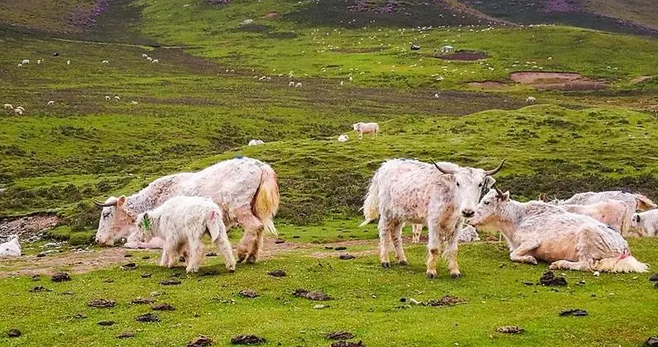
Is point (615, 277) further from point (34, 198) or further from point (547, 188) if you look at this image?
point (34, 198)

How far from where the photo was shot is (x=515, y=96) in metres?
88.9

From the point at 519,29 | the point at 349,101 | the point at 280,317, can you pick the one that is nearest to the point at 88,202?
the point at 280,317

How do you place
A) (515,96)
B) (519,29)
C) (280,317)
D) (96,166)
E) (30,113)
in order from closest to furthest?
(280,317) → (96,166) → (30,113) → (515,96) → (519,29)

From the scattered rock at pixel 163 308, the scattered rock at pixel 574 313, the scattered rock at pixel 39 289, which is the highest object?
the scattered rock at pixel 574 313

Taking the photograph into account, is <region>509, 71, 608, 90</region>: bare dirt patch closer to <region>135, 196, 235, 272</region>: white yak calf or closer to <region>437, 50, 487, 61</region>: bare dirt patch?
<region>437, 50, 487, 61</region>: bare dirt patch

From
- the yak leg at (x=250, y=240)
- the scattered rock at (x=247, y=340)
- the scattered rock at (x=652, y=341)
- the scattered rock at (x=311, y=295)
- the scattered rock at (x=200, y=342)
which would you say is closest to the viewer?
the scattered rock at (x=652, y=341)

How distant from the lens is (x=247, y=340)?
11234 millimetres

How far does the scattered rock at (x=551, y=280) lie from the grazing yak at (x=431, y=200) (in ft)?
5.86

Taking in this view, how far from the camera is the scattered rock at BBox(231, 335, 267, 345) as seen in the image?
11211 millimetres

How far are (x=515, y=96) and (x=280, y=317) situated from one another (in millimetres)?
80565

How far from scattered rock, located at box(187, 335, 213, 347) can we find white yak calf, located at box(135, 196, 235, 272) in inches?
209

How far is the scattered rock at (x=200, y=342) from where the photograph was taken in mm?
11055

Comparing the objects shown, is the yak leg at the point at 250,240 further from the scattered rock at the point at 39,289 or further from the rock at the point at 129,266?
the scattered rock at the point at 39,289

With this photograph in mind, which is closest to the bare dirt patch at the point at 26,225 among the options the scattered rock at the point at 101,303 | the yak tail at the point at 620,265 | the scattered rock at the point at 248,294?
the scattered rock at the point at 101,303
